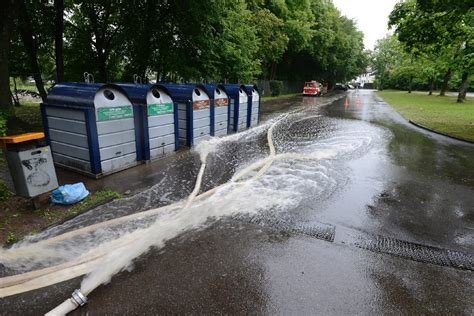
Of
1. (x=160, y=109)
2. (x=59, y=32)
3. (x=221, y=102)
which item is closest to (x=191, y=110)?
(x=160, y=109)

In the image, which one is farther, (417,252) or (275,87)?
(275,87)

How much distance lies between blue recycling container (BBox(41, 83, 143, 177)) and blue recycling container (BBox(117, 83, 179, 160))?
326mm

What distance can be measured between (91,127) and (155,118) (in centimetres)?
174

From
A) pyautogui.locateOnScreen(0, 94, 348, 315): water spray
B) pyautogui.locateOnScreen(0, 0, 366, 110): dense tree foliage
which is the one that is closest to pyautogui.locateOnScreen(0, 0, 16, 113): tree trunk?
pyautogui.locateOnScreen(0, 0, 366, 110): dense tree foliage

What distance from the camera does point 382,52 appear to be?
255 feet

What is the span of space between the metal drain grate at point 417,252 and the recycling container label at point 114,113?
15.9 feet

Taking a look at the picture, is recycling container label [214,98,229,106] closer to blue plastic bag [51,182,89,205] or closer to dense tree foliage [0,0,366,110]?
dense tree foliage [0,0,366,110]

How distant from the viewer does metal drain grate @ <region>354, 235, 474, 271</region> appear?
143 inches

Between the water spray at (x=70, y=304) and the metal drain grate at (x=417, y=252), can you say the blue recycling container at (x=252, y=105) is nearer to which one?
the metal drain grate at (x=417, y=252)

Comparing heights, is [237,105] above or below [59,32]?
below

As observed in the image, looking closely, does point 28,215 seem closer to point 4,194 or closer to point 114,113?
point 4,194

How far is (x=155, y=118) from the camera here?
280 inches

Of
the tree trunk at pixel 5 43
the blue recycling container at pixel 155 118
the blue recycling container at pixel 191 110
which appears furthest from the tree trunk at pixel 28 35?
the blue recycling container at pixel 155 118

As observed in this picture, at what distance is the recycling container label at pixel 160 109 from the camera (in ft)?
22.8
